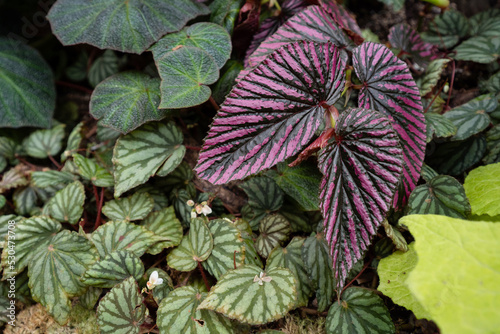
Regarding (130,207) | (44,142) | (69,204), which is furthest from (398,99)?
(44,142)

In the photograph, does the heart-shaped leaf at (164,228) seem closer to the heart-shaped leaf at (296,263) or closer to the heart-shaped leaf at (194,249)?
the heart-shaped leaf at (194,249)

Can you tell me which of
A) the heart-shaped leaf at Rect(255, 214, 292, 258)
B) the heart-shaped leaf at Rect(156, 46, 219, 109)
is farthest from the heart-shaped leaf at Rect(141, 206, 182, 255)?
the heart-shaped leaf at Rect(156, 46, 219, 109)

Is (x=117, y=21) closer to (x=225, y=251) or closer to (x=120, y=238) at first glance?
(x=120, y=238)

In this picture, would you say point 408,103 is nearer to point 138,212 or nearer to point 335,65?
point 335,65

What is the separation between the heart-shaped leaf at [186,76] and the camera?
3.53 feet

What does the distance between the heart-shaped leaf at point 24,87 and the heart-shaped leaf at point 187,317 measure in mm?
1038

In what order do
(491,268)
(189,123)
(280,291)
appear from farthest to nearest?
(189,123), (280,291), (491,268)

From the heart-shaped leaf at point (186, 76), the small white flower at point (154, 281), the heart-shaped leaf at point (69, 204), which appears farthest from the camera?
the heart-shaped leaf at point (69, 204)

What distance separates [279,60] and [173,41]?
516 mm

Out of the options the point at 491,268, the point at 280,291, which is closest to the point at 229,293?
the point at 280,291

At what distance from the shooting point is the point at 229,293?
2.95 ft

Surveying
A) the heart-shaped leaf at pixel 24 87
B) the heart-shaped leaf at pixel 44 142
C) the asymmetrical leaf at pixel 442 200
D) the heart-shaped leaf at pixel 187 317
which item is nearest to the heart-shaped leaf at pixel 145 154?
the heart-shaped leaf at pixel 187 317

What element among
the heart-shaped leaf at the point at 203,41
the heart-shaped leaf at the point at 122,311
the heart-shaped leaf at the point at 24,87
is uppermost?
the heart-shaped leaf at the point at 203,41

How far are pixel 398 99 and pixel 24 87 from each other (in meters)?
1.50
